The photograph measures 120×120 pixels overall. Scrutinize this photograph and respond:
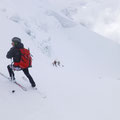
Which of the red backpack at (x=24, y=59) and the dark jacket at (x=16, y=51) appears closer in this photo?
the dark jacket at (x=16, y=51)

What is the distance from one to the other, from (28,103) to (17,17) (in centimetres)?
4183

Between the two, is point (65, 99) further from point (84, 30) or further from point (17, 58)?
point (84, 30)

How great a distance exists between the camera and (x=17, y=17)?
43.9m

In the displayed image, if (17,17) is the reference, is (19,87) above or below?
below

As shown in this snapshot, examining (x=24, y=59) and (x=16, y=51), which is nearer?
(x=16, y=51)

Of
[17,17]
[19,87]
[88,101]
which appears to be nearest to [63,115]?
[88,101]

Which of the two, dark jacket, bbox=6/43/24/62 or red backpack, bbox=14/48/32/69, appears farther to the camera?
red backpack, bbox=14/48/32/69

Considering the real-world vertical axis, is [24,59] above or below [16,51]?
below

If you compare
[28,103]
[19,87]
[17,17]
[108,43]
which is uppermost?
[108,43]

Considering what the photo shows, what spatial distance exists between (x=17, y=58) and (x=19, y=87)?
122 cm

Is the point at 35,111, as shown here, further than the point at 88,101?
No

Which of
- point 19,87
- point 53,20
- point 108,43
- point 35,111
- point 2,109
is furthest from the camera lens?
point 108,43

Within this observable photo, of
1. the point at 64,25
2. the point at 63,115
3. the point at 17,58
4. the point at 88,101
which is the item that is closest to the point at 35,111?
the point at 63,115

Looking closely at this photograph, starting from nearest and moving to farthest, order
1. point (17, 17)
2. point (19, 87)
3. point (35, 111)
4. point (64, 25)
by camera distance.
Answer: point (35, 111)
point (19, 87)
point (17, 17)
point (64, 25)
